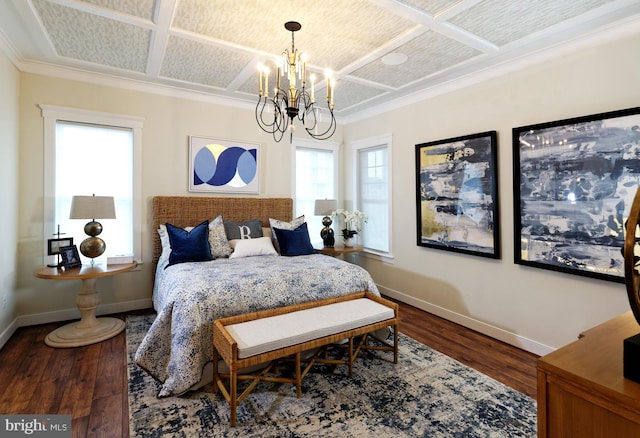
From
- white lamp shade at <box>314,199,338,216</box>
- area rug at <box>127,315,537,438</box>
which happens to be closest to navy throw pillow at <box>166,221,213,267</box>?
area rug at <box>127,315,537,438</box>

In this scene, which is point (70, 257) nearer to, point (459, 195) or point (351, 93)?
point (351, 93)

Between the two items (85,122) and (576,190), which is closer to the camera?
(576,190)

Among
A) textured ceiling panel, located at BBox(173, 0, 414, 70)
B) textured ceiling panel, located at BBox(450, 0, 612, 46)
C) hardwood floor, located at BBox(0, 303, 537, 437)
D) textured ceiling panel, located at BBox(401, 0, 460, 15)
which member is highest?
textured ceiling panel, located at BBox(173, 0, 414, 70)

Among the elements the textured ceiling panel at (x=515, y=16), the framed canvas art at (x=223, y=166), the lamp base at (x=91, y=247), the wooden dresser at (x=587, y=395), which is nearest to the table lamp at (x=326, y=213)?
the framed canvas art at (x=223, y=166)

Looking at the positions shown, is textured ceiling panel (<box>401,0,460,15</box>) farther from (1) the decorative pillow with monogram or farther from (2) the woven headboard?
(2) the woven headboard

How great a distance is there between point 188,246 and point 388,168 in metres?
2.76

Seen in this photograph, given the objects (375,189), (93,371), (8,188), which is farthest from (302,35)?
(93,371)

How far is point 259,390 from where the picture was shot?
226 cm

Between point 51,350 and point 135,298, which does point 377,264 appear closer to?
point 135,298

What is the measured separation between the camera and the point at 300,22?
2469 mm

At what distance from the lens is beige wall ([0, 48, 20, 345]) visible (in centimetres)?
284

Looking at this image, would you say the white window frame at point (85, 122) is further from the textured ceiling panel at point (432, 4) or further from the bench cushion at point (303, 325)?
the textured ceiling panel at point (432, 4)

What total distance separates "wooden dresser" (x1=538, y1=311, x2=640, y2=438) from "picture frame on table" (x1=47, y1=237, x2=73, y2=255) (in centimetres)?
397

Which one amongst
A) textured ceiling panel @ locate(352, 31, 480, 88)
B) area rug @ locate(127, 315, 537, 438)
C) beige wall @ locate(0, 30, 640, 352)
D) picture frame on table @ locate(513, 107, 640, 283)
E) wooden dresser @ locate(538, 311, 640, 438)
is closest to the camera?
wooden dresser @ locate(538, 311, 640, 438)
